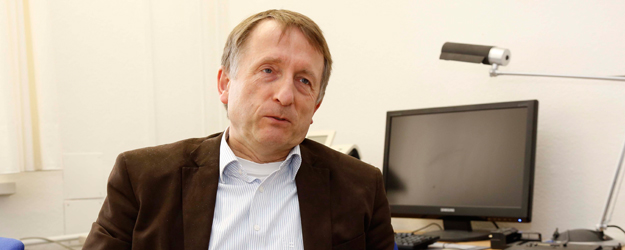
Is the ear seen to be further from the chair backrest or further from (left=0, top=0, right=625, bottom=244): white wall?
(left=0, top=0, right=625, bottom=244): white wall

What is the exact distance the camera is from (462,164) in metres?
1.96

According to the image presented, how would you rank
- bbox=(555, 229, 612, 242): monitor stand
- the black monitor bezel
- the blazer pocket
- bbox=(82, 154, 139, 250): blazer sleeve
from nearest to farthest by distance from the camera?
bbox=(82, 154, 139, 250): blazer sleeve, the blazer pocket, bbox=(555, 229, 612, 242): monitor stand, the black monitor bezel

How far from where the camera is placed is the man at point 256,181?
1.06 meters

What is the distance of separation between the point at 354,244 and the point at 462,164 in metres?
0.94

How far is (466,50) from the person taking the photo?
1859 mm

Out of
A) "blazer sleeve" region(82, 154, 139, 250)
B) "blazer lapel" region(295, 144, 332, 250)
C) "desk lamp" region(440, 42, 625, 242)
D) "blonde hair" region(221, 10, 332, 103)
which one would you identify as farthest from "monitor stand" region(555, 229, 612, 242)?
"blazer sleeve" region(82, 154, 139, 250)

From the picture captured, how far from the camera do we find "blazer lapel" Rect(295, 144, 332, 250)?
3.62 feet

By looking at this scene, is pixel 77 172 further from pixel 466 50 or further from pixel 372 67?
pixel 466 50

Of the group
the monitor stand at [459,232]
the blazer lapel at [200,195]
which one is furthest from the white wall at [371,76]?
the blazer lapel at [200,195]

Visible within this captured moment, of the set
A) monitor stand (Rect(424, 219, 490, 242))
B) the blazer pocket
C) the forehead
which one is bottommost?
monitor stand (Rect(424, 219, 490, 242))

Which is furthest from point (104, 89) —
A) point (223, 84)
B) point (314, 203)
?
point (314, 203)

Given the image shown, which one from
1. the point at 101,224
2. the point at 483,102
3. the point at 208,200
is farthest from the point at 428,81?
the point at 101,224

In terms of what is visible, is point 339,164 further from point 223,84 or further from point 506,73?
point 506,73

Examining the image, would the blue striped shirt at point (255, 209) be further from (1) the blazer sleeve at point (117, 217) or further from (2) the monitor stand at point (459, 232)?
(2) the monitor stand at point (459, 232)
